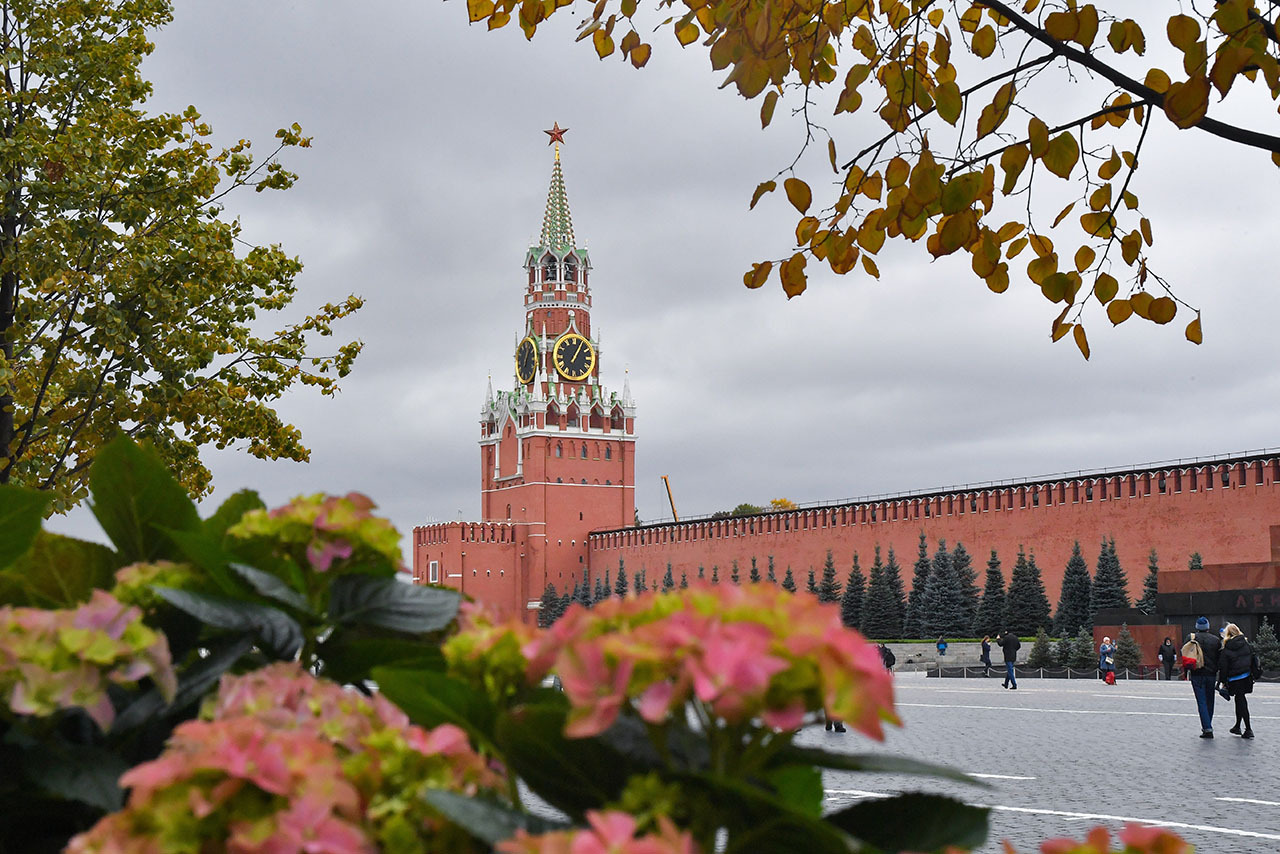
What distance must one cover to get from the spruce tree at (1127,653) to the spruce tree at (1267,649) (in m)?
2.93

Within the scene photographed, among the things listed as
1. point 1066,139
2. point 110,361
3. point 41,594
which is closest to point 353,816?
point 41,594

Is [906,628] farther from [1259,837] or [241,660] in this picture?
[241,660]

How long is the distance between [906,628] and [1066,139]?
39.7 metres

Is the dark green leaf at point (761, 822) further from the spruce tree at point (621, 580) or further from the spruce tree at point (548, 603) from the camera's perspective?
the spruce tree at point (548, 603)

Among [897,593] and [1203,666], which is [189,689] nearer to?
[1203,666]

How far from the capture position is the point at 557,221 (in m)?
73.9

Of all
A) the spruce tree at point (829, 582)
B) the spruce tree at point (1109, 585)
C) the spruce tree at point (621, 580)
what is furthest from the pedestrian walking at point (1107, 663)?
the spruce tree at point (621, 580)

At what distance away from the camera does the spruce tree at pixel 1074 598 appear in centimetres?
3672

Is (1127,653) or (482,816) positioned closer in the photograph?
(482,816)

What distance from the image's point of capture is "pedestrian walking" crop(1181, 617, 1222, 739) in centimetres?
1261

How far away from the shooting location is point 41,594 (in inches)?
52.6

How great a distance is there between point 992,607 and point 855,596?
6.30m

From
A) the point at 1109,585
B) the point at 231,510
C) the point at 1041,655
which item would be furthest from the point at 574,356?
the point at 231,510

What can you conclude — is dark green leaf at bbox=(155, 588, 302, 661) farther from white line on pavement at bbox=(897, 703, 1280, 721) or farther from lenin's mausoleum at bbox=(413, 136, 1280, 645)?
white line on pavement at bbox=(897, 703, 1280, 721)
